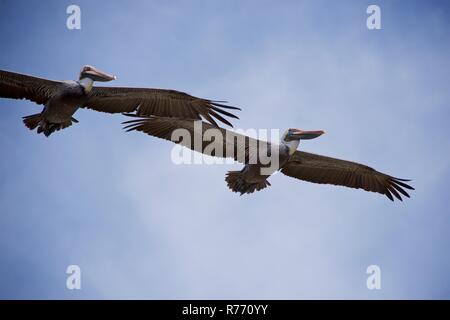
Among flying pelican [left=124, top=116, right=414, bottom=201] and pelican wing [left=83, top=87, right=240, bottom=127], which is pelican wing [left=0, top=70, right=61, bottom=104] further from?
flying pelican [left=124, top=116, right=414, bottom=201]

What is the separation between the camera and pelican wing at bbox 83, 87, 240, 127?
517 inches

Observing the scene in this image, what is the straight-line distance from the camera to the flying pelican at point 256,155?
13727mm

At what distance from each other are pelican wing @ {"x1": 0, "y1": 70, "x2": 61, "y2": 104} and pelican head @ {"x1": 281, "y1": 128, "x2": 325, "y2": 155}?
4.04 m

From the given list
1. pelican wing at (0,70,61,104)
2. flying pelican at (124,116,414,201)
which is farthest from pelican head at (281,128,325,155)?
pelican wing at (0,70,61,104)

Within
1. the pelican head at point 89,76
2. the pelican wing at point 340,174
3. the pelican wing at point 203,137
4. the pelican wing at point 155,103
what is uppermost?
the pelican head at point 89,76

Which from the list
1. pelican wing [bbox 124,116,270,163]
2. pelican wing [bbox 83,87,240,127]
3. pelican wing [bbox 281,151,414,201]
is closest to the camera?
pelican wing [bbox 83,87,240,127]

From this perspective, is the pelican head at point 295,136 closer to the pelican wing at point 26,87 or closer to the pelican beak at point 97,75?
the pelican beak at point 97,75

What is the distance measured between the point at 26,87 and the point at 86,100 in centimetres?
101

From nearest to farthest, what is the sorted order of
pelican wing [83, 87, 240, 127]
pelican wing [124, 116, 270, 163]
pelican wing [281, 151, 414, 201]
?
pelican wing [83, 87, 240, 127], pelican wing [124, 116, 270, 163], pelican wing [281, 151, 414, 201]

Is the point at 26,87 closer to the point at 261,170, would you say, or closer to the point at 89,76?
the point at 89,76

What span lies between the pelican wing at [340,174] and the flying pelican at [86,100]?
89.2 inches

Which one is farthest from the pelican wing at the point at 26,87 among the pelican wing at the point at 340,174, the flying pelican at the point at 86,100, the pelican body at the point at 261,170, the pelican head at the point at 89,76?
the pelican wing at the point at 340,174

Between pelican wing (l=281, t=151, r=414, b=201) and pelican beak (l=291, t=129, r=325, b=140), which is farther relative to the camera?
pelican wing (l=281, t=151, r=414, b=201)
